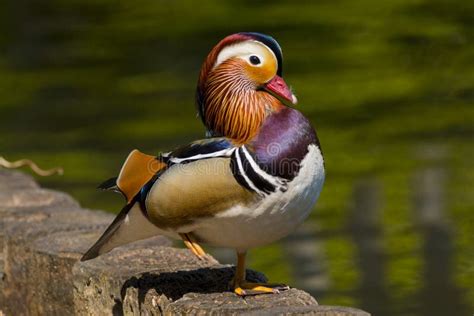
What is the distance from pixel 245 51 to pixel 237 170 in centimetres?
33

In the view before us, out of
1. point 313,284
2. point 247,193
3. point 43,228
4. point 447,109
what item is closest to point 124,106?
→ point 447,109

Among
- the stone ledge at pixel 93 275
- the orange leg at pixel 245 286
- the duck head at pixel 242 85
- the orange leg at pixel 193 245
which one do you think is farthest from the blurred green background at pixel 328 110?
the duck head at pixel 242 85

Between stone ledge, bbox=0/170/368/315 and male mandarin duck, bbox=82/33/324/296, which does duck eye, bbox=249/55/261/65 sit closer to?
male mandarin duck, bbox=82/33/324/296

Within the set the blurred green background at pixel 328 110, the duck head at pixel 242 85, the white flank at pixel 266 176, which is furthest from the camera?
the blurred green background at pixel 328 110

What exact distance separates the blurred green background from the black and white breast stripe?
2.21 meters

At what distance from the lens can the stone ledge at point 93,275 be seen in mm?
3762

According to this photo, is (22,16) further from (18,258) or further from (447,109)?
(18,258)

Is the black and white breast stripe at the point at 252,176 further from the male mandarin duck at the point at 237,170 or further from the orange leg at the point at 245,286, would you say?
the orange leg at the point at 245,286

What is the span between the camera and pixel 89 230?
15.7ft

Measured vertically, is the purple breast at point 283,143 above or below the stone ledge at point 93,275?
above

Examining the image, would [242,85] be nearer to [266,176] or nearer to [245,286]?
[266,176]

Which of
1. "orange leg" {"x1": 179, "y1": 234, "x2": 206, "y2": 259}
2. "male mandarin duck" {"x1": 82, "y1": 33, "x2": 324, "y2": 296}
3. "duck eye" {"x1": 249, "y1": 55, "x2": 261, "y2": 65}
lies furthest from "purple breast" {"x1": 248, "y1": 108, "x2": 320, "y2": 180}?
"orange leg" {"x1": 179, "y1": 234, "x2": 206, "y2": 259}

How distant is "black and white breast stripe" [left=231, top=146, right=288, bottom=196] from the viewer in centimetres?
361

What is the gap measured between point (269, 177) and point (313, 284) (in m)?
2.61
